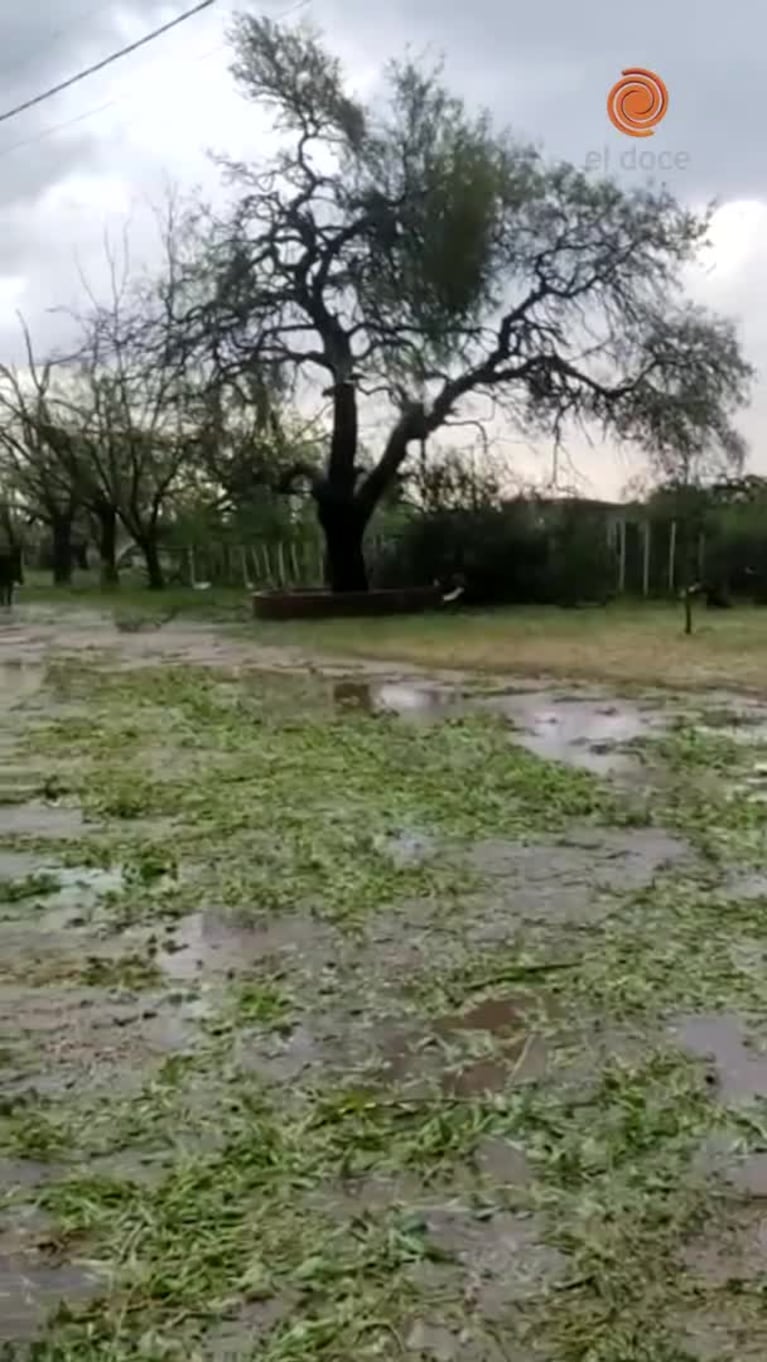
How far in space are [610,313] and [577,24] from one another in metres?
9.20

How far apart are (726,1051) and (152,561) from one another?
2417cm

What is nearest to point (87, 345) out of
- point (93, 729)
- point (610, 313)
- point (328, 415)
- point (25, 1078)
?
point (328, 415)

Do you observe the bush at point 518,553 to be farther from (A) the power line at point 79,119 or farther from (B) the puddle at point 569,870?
(B) the puddle at point 569,870

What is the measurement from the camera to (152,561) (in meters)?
26.1

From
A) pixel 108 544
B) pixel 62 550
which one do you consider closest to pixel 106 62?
pixel 108 544

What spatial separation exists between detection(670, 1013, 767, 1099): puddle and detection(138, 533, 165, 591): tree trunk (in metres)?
23.8

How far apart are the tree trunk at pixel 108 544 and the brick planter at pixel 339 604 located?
Answer: 9.63 meters

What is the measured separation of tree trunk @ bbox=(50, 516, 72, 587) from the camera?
2984 centimetres

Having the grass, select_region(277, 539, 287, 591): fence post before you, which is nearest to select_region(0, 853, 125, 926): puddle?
the grass

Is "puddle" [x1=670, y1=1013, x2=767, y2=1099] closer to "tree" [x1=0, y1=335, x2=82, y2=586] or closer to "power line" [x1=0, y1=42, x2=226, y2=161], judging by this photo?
"power line" [x1=0, y1=42, x2=226, y2=161]

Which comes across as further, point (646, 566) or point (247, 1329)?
point (646, 566)

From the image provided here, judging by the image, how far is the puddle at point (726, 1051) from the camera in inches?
99.9

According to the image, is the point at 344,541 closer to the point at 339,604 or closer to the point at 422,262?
the point at 339,604

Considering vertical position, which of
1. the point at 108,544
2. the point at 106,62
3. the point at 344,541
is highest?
the point at 106,62
